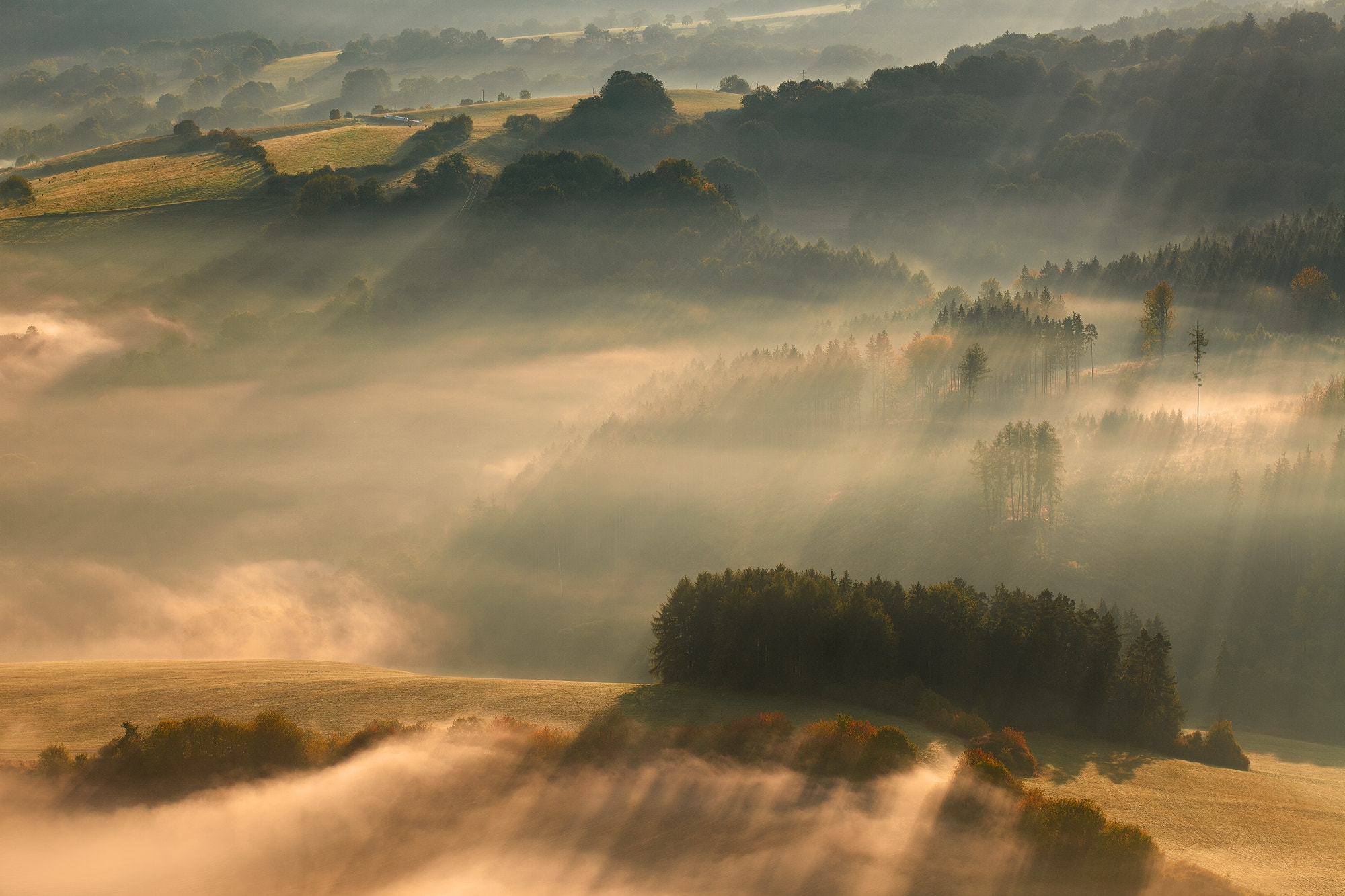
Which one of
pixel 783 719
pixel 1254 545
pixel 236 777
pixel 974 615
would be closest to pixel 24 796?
pixel 236 777

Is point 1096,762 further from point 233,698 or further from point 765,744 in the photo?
point 233,698

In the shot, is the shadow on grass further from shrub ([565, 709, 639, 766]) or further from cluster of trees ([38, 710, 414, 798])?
cluster of trees ([38, 710, 414, 798])

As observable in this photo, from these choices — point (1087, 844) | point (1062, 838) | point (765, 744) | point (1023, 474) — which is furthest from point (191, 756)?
point (1023, 474)

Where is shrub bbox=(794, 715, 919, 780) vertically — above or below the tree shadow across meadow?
above

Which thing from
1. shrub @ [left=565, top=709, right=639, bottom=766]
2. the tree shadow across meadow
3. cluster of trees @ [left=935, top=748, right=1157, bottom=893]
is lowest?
the tree shadow across meadow

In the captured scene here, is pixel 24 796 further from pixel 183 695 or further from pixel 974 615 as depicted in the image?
pixel 974 615

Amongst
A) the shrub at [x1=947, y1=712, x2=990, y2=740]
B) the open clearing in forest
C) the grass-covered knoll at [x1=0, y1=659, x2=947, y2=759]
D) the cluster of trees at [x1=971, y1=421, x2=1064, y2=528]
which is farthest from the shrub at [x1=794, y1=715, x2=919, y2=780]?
the cluster of trees at [x1=971, y1=421, x2=1064, y2=528]

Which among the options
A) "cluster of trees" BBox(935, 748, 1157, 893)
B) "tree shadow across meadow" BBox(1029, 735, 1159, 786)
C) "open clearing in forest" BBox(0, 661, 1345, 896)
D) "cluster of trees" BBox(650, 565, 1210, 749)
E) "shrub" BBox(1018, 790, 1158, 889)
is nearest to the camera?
"cluster of trees" BBox(935, 748, 1157, 893)

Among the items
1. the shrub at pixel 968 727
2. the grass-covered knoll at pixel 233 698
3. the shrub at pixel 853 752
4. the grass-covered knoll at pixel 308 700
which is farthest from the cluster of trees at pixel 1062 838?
the grass-covered knoll at pixel 233 698
